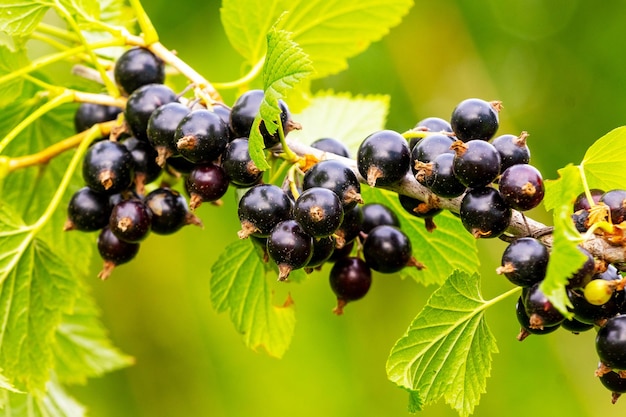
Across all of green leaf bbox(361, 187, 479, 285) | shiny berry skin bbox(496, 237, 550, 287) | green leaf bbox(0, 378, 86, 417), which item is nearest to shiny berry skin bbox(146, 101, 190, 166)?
green leaf bbox(361, 187, 479, 285)

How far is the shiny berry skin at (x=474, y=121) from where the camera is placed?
1.33 meters

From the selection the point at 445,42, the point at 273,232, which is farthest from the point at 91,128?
the point at 445,42

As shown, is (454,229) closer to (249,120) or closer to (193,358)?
(249,120)

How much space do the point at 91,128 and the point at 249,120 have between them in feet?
1.40

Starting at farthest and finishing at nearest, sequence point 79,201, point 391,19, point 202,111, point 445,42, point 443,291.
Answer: point 445,42
point 391,19
point 79,201
point 202,111
point 443,291

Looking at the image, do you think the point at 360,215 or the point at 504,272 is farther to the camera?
the point at 360,215

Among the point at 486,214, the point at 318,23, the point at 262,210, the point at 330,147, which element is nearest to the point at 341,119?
the point at 318,23

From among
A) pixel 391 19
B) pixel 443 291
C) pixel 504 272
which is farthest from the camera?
pixel 391 19

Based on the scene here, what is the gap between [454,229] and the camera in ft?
5.16

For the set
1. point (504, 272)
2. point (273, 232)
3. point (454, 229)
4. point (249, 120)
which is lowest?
point (454, 229)

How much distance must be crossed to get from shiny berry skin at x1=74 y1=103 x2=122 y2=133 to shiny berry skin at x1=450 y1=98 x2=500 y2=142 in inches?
30.8

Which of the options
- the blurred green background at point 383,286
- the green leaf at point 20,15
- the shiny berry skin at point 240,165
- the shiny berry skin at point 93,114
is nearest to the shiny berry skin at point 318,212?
the shiny berry skin at point 240,165

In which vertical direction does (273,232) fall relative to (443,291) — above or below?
above

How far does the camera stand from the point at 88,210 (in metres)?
1.53
